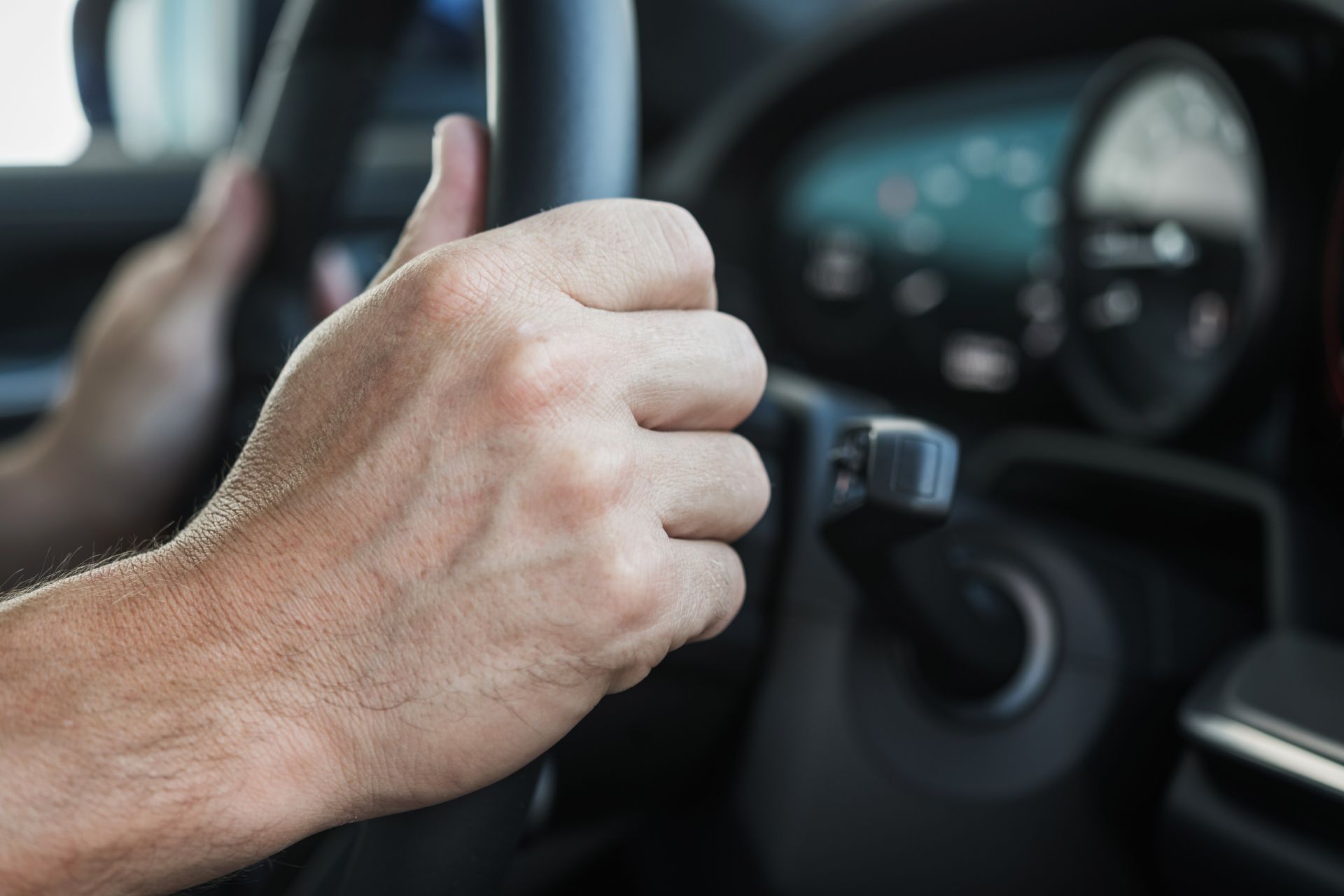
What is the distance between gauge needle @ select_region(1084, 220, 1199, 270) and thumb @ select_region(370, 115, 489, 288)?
2.63 feet

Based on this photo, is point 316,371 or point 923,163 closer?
point 316,371

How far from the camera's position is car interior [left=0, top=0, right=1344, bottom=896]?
22.0 inches

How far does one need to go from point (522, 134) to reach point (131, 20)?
7.51 feet

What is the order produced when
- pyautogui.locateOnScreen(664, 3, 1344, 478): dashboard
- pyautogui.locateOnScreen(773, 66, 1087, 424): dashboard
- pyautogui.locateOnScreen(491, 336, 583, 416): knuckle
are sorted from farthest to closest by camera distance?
pyautogui.locateOnScreen(773, 66, 1087, 424): dashboard
pyautogui.locateOnScreen(664, 3, 1344, 478): dashboard
pyautogui.locateOnScreen(491, 336, 583, 416): knuckle

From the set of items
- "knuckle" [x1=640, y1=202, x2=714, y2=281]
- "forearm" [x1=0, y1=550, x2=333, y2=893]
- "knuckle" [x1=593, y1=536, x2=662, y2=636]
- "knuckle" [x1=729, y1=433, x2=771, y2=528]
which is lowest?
"forearm" [x1=0, y1=550, x2=333, y2=893]

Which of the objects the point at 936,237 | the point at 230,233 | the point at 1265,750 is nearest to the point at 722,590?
the point at 1265,750

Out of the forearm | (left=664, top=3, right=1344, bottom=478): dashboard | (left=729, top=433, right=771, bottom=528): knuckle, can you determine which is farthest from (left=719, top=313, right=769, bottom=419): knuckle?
(left=664, top=3, right=1344, bottom=478): dashboard

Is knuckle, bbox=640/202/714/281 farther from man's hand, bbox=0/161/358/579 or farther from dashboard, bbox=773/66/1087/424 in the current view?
dashboard, bbox=773/66/1087/424

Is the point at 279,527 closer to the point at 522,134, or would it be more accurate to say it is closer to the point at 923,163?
the point at 522,134

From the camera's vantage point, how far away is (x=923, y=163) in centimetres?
147

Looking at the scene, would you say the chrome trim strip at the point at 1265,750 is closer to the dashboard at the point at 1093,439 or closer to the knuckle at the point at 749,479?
the dashboard at the point at 1093,439

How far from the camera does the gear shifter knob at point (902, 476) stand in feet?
1.74

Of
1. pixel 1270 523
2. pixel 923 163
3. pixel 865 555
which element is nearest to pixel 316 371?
pixel 865 555

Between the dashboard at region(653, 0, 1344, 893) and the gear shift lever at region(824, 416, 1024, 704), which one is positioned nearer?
the gear shift lever at region(824, 416, 1024, 704)
